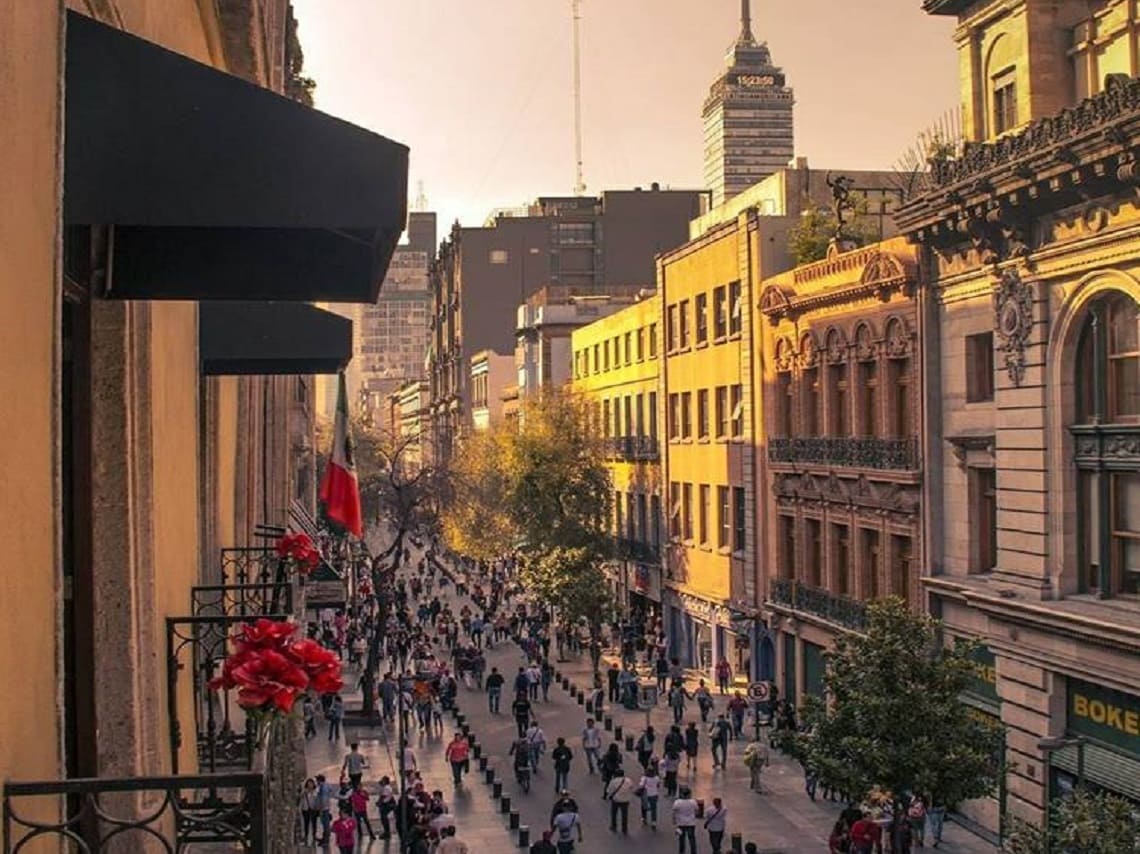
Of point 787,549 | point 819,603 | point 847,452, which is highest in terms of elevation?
point 847,452

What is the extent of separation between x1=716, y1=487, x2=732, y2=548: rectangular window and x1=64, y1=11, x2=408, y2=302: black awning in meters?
37.1

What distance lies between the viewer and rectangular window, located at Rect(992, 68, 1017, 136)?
24688mm

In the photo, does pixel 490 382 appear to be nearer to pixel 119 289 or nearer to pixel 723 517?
pixel 723 517

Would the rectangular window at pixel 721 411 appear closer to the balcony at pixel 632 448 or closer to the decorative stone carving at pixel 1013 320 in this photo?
the balcony at pixel 632 448

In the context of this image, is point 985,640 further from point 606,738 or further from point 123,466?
point 123,466

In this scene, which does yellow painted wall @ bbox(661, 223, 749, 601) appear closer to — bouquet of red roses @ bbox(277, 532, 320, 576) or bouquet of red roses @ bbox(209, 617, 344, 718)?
bouquet of red roses @ bbox(277, 532, 320, 576)

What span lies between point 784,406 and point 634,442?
15.3m

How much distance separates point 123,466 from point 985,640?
2119cm

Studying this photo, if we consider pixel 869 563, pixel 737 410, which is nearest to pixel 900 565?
pixel 869 563

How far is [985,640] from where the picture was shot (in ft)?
80.6

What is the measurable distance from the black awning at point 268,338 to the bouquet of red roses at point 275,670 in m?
5.12

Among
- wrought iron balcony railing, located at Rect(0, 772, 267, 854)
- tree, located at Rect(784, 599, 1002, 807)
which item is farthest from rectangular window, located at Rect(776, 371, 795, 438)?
wrought iron balcony railing, located at Rect(0, 772, 267, 854)

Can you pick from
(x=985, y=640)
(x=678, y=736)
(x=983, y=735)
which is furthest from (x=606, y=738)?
(x=983, y=735)

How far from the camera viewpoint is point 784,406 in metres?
37.8
